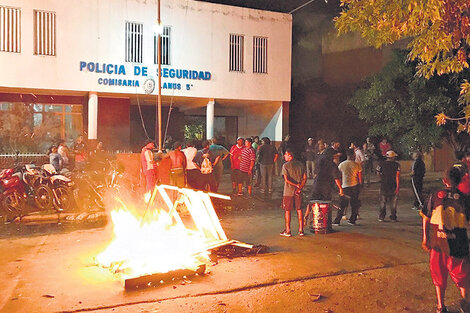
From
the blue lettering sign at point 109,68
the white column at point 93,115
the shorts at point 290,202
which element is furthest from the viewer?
the white column at point 93,115

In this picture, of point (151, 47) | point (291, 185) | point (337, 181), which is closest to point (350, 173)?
point (337, 181)

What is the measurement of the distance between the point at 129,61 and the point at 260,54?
582 centimetres

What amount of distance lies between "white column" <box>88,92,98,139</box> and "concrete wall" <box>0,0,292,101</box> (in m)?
0.42

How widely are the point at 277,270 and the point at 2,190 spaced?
25.2 ft

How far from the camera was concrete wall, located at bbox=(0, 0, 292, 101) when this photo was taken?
17.0 meters

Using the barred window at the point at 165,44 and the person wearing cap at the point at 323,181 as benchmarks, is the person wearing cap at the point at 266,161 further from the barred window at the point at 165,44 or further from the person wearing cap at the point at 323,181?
the barred window at the point at 165,44

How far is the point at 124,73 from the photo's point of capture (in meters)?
18.3

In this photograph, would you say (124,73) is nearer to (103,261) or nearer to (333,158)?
(333,158)

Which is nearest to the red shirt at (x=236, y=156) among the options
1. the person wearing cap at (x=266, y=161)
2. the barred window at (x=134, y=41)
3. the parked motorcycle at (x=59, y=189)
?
the person wearing cap at (x=266, y=161)

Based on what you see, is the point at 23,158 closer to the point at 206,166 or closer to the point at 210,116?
the point at 210,116

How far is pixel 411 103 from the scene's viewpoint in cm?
1756

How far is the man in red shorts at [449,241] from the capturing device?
528 cm

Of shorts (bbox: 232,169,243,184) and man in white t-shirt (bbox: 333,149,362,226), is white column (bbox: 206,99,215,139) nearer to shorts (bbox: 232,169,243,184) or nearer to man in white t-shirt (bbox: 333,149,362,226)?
shorts (bbox: 232,169,243,184)

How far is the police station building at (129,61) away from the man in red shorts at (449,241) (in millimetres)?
14063
